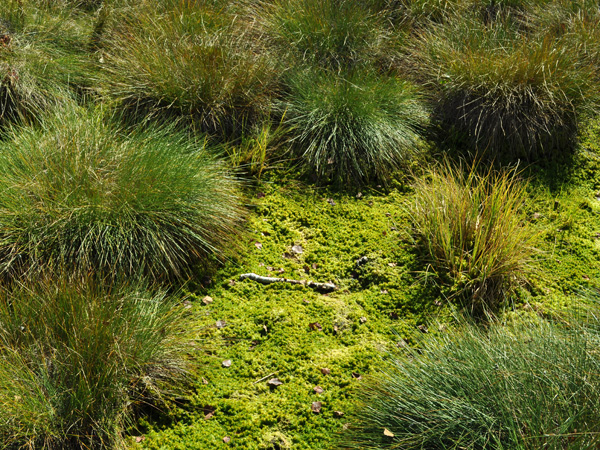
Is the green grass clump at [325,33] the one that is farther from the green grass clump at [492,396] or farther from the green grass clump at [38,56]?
the green grass clump at [492,396]

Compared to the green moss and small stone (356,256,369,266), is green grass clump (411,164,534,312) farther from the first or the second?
small stone (356,256,369,266)

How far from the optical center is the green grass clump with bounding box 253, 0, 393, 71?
759 cm

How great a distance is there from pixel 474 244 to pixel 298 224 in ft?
5.78

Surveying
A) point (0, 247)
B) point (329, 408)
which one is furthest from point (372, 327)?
point (0, 247)

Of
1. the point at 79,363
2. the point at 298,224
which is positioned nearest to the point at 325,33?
the point at 298,224

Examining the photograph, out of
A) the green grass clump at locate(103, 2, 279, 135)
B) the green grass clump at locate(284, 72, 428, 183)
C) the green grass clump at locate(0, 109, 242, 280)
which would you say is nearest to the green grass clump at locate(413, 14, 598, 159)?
the green grass clump at locate(284, 72, 428, 183)

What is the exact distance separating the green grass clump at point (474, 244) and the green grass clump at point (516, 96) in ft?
5.15

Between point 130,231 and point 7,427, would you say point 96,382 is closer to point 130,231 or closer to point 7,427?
point 7,427

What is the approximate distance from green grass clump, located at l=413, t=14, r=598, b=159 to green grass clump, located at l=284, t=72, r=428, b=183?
25.7 inches

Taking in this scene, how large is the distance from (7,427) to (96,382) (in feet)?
1.77

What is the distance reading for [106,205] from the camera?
4.91 metres

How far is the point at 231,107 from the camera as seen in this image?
264 inches

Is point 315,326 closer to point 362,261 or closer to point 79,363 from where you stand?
point 362,261

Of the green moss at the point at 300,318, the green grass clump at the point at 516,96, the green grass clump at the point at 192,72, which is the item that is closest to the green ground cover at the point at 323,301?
the green moss at the point at 300,318
